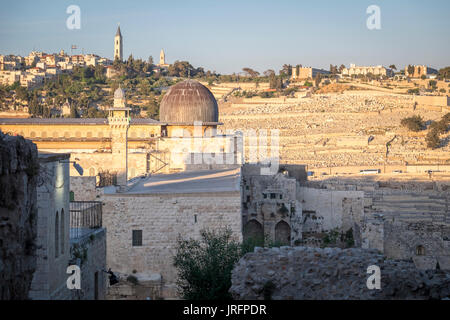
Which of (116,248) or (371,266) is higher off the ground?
(371,266)

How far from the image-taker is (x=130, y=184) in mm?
20219

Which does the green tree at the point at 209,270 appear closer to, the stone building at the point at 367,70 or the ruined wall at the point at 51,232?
the ruined wall at the point at 51,232

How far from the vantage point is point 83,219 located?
13781 mm

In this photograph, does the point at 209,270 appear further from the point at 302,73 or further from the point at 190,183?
the point at 302,73

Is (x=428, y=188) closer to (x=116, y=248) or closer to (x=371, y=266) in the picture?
(x=116, y=248)

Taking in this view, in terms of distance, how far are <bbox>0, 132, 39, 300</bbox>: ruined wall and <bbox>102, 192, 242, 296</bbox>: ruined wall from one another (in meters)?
8.71

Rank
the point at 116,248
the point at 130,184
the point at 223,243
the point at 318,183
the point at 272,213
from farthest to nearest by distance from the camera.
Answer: the point at 318,183 < the point at 272,213 < the point at 130,184 < the point at 116,248 < the point at 223,243

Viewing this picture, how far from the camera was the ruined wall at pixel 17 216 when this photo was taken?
24.7 ft

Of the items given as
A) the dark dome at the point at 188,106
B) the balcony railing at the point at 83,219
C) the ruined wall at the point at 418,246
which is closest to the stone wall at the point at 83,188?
the balcony railing at the point at 83,219

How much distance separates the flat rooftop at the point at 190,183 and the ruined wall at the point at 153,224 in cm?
44

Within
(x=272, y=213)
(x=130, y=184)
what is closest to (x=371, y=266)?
(x=130, y=184)

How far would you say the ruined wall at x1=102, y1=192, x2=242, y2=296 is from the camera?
17203 millimetres

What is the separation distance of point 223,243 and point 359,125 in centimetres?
4877
